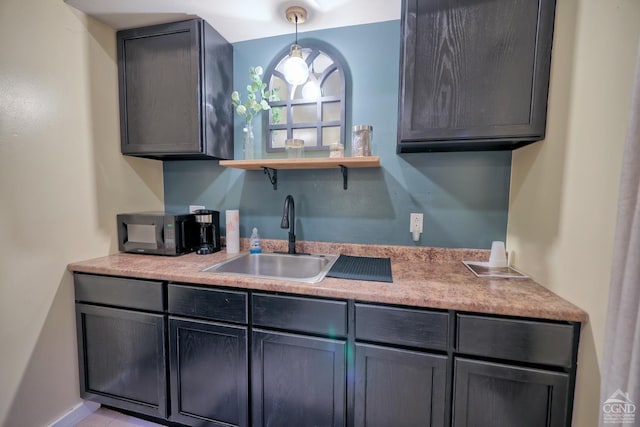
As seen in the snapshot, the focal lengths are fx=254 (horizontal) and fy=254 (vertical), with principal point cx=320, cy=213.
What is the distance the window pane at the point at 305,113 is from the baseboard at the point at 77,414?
6.78ft

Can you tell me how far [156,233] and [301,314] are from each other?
107 centimetres

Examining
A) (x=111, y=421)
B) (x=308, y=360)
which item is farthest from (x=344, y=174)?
(x=111, y=421)

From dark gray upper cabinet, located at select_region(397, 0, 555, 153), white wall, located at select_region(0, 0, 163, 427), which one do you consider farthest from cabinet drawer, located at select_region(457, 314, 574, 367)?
white wall, located at select_region(0, 0, 163, 427)

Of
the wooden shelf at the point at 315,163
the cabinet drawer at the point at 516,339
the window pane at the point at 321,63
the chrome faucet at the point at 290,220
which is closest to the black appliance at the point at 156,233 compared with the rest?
the wooden shelf at the point at 315,163

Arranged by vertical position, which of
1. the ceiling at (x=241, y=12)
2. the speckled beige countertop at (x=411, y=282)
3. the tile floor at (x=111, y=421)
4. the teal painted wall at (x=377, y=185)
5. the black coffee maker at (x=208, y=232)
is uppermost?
the ceiling at (x=241, y=12)

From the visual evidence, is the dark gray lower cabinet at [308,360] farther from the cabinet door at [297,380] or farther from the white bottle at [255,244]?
the white bottle at [255,244]

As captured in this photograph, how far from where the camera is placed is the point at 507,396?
0.91 meters

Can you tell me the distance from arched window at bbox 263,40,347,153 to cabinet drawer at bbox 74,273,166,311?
1.07 meters

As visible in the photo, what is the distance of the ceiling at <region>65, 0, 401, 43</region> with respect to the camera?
4.45 ft

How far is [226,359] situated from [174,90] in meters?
1.51

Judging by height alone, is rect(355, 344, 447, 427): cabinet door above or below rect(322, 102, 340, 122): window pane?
below

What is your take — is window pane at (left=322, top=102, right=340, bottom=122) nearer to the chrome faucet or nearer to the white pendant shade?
the white pendant shade

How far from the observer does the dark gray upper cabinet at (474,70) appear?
1.05 metres

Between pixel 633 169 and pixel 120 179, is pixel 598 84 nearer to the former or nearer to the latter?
pixel 633 169
